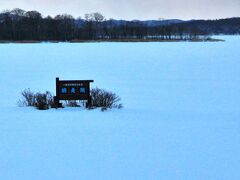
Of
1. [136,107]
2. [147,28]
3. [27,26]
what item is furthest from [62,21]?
[136,107]

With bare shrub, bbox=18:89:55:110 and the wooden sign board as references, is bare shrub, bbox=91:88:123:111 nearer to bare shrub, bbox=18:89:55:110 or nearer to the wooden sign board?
the wooden sign board

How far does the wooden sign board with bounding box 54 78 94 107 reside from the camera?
12086 millimetres

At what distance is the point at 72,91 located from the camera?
12219mm

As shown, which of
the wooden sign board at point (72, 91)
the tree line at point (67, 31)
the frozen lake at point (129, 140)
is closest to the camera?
the frozen lake at point (129, 140)

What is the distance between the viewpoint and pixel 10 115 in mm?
11008

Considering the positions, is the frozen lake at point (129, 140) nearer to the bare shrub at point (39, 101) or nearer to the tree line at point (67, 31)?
the bare shrub at point (39, 101)

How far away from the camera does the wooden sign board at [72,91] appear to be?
39.7ft

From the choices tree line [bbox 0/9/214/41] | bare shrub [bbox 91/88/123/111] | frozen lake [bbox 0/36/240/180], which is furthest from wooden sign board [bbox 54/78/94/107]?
tree line [bbox 0/9/214/41]

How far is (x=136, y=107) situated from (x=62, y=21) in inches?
4772

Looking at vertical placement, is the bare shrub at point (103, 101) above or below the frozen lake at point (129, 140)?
above

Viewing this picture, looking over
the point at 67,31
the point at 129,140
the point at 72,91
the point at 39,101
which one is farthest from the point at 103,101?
→ the point at 67,31

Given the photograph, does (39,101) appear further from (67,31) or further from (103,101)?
(67,31)

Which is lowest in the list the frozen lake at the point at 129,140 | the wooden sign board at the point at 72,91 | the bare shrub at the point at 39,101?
the frozen lake at the point at 129,140

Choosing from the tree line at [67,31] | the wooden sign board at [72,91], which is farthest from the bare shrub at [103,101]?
the tree line at [67,31]
